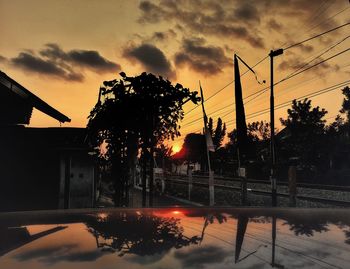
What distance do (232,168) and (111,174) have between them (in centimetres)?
5641

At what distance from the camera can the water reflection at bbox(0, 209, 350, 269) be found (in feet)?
6.07

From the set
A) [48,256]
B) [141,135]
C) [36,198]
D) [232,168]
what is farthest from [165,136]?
[232,168]

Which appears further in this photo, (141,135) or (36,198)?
(36,198)

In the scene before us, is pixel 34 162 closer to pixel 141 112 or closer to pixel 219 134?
pixel 141 112

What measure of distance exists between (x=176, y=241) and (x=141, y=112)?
8.76 m

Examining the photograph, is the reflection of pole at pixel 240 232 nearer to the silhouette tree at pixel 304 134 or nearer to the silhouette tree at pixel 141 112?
the silhouette tree at pixel 141 112

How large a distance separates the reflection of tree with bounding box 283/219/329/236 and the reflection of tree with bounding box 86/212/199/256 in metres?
0.69

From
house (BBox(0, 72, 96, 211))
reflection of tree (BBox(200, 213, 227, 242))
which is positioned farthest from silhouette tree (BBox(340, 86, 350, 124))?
reflection of tree (BBox(200, 213, 227, 242))

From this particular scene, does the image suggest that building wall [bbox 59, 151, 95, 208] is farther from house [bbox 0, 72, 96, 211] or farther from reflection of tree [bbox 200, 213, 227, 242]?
reflection of tree [bbox 200, 213, 227, 242]

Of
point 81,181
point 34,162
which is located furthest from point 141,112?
point 81,181

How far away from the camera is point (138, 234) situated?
7.85 feet

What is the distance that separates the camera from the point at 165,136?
11.6m

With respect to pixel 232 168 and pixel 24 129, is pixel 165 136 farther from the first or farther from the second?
pixel 232 168

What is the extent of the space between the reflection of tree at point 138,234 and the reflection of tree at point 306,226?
0.69m
